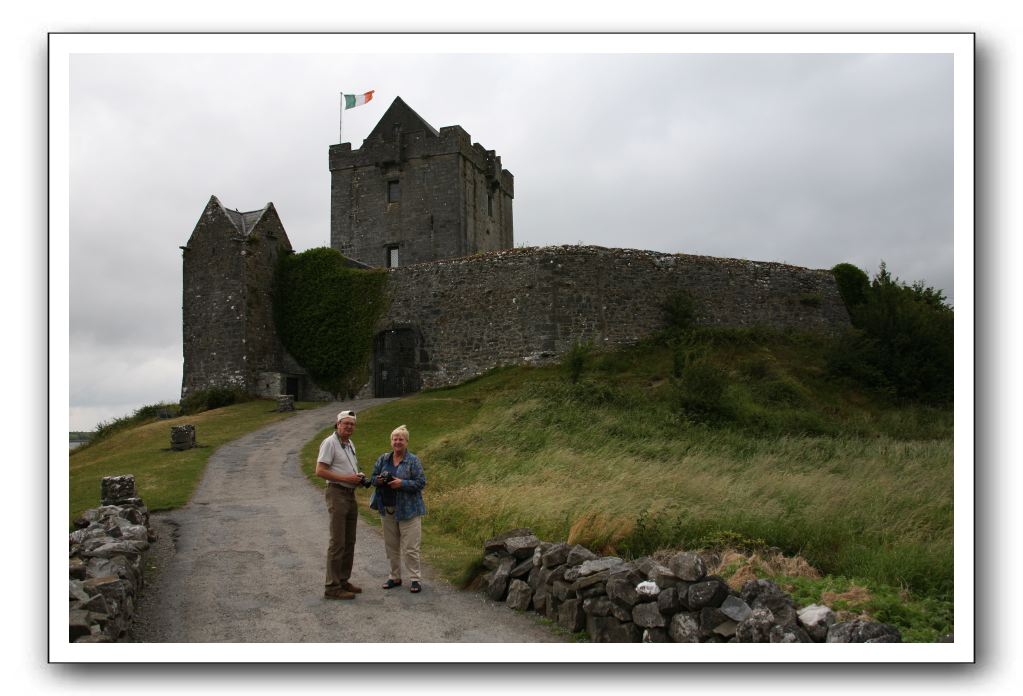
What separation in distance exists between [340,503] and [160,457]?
504 inches

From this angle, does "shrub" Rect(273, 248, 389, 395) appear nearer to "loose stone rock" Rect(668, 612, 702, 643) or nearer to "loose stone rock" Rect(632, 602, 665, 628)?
"loose stone rock" Rect(632, 602, 665, 628)

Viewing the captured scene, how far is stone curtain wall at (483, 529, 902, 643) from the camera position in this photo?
20.0 feet

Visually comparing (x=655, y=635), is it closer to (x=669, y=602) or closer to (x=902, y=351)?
(x=669, y=602)

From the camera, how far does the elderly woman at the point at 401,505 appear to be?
8.35m

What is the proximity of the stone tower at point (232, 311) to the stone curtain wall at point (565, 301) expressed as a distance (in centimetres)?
487

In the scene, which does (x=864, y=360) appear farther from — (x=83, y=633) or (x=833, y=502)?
(x=83, y=633)

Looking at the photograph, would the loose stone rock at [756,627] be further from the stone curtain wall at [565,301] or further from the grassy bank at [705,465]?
the stone curtain wall at [565,301]

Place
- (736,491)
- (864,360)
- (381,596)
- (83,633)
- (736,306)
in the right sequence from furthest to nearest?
(736,306), (864,360), (736,491), (381,596), (83,633)

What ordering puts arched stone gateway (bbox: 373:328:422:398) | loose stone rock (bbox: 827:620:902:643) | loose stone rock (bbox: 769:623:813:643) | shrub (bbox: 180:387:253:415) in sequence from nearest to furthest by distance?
loose stone rock (bbox: 827:620:902:643)
loose stone rock (bbox: 769:623:813:643)
shrub (bbox: 180:387:253:415)
arched stone gateway (bbox: 373:328:422:398)

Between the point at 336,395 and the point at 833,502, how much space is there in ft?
74.9

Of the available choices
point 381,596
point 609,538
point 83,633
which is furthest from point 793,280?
point 83,633

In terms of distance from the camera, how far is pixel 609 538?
9102 millimetres

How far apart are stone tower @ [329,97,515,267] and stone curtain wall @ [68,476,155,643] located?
1177 inches

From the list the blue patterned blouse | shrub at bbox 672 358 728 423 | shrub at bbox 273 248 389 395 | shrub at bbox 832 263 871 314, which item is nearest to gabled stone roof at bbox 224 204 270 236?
shrub at bbox 273 248 389 395
